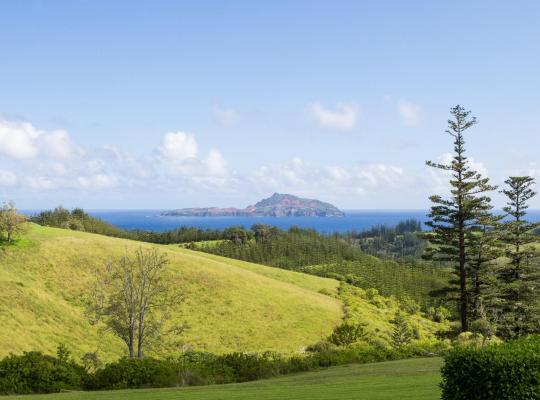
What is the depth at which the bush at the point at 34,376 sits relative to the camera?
2114 cm

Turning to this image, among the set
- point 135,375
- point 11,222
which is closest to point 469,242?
point 135,375

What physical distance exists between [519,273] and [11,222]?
58834 millimetres

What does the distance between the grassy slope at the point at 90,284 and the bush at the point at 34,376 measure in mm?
23174

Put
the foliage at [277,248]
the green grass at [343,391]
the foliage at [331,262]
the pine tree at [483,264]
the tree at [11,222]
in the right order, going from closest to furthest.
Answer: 1. the green grass at [343,391]
2. the pine tree at [483,264]
3. the tree at [11,222]
4. the foliage at [331,262]
5. the foliage at [277,248]

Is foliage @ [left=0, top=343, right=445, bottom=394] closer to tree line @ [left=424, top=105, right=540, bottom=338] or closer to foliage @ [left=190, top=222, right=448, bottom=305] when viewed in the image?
tree line @ [left=424, top=105, right=540, bottom=338]

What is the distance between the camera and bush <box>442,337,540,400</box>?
11055 mm

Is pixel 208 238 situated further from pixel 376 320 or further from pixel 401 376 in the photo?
pixel 401 376

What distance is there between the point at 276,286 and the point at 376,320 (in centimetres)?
1590

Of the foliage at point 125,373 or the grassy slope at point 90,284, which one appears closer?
the foliage at point 125,373

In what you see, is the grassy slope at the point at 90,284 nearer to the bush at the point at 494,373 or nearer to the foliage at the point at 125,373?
the foliage at the point at 125,373

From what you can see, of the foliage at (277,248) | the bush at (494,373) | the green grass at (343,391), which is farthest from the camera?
the foliage at (277,248)

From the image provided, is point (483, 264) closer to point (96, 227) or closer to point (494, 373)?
point (494, 373)

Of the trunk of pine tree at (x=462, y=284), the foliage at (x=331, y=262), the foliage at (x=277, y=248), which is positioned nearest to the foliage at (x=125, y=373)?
the trunk of pine tree at (x=462, y=284)

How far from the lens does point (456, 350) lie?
A: 12.0 metres
